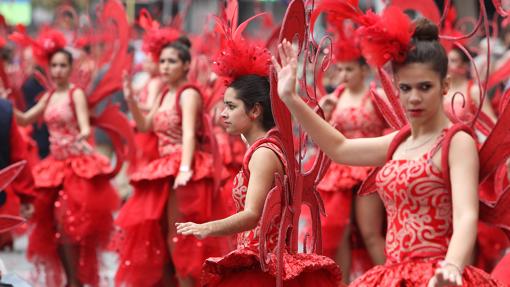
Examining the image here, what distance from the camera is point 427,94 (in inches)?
172

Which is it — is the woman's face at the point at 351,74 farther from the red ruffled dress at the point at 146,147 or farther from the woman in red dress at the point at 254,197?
the woman in red dress at the point at 254,197

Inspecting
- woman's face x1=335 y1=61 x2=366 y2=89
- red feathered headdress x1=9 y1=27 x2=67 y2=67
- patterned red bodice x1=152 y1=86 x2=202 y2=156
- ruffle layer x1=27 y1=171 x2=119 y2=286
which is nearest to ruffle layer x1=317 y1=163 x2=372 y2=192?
woman's face x1=335 y1=61 x2=366 y2=89

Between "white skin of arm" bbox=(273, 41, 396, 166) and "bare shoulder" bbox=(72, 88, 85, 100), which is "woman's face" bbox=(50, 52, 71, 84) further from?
"white skin of arm" bbox=(273, 41, 396, 166)

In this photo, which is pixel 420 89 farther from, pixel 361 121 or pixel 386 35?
pixel 361 121

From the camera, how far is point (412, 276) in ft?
14.1

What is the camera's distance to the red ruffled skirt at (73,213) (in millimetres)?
8289

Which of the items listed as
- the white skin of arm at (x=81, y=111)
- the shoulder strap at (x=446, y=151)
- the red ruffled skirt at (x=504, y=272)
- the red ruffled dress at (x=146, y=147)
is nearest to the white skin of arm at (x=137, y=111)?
the red ruffled dress at (x=146, y=147)

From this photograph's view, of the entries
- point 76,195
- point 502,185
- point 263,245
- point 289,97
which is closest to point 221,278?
point 263,245

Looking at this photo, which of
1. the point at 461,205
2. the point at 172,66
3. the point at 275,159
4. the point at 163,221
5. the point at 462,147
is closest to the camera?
the point at 461,205

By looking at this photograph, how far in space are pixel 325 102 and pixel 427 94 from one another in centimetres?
381

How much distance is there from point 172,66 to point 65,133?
116 centimetres

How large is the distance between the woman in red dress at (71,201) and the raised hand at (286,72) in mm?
4181

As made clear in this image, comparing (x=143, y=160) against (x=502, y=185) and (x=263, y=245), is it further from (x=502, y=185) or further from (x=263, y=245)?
(x=263, y=245)

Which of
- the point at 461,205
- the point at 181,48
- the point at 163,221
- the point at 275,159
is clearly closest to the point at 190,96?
the point at 181,48
